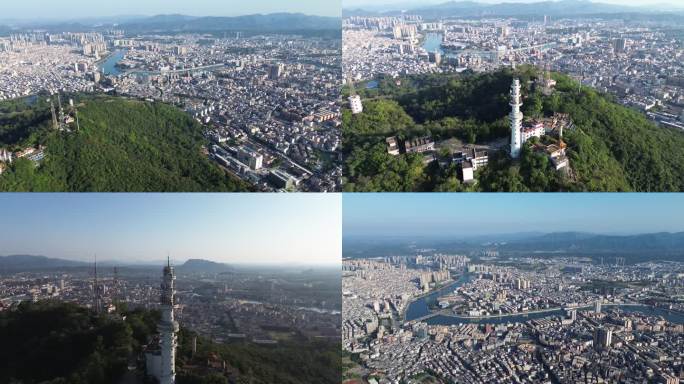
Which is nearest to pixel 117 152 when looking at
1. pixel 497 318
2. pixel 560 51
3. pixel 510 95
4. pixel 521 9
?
pixel 510 95

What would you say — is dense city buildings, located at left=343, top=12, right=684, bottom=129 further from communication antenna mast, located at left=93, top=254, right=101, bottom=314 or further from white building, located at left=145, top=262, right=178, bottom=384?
communication antenna mast, located at left=93, top=254, right=101, bottom=314

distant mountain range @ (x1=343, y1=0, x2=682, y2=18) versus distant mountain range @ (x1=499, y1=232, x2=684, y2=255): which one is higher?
distant mountain range @ (x1=343, y1=0, x2=682, y2=18)

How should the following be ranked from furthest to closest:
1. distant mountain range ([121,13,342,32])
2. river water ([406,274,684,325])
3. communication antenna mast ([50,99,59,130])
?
communication antenna mast ([50,99,59,130]), distant mountain range ([121,13,342,32]), river water ([406,274,684,325])

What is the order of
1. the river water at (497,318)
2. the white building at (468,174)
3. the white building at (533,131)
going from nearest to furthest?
the river water at (497,318) → the white building at (468,174) → the white building at (533,131)

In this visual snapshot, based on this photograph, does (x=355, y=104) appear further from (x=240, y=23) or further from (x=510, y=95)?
(x=240, y=23)

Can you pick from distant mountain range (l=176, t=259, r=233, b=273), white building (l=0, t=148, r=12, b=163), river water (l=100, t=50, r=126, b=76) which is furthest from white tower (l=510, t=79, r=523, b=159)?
white building (l=0, t=148, r=12, b=163)

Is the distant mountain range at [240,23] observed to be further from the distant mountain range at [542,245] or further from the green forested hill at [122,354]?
the green forested hill at [122,354]

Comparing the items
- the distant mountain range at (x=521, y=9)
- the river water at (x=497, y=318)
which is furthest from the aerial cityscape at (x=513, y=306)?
the distant mountain range at (x=521, y=9)
